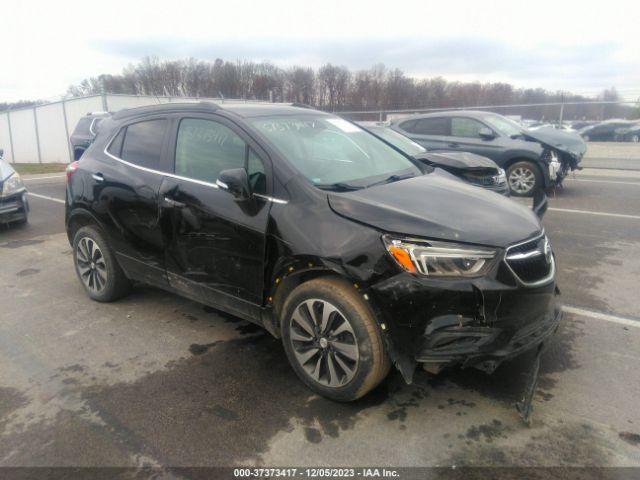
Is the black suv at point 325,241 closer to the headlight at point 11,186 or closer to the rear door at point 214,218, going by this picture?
the rear door at point 214,218

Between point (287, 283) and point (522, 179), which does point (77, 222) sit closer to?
point (287, 283)

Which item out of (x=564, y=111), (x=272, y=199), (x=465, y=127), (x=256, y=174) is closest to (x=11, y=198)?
(x=256, y=174)

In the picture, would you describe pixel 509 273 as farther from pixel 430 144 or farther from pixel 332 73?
pixel 332 73

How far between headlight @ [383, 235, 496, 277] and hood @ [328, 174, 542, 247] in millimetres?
51

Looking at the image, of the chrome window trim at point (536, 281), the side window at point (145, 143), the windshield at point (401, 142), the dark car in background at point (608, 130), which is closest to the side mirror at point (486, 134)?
the windshield at point (401, 142)

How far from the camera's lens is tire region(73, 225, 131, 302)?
4336mm

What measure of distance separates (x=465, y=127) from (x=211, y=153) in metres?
7.79

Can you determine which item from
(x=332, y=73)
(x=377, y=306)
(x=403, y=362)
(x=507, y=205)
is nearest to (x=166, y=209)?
(x=377, y=306)

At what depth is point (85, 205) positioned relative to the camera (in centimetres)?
440

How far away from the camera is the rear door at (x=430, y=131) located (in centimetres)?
1013

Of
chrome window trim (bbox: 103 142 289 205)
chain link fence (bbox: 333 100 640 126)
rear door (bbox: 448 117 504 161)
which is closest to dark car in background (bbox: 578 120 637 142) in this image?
chain link fence (bbox: 333 100 640 126)

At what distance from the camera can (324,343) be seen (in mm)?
2869

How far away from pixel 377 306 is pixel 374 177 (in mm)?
1132

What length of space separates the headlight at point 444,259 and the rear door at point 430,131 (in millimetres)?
7902
